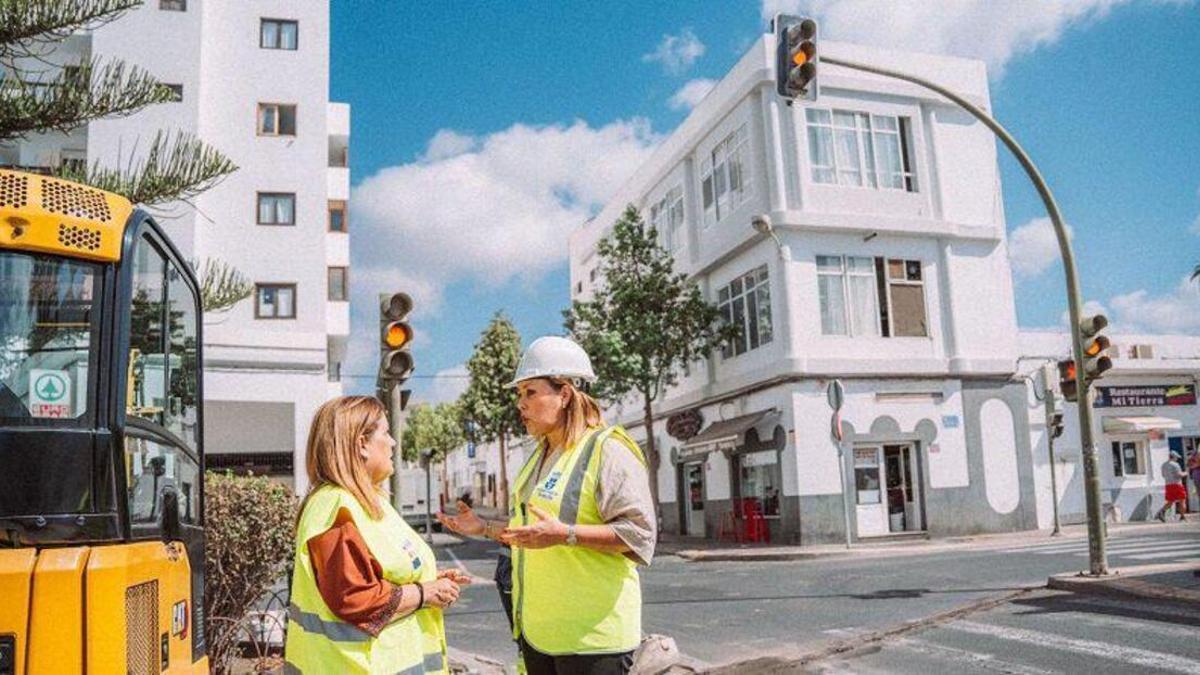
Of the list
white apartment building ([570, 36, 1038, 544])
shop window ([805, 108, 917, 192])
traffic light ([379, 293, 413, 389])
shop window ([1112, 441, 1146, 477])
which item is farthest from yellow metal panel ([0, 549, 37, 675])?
shop window ([1112, 441, 1146, 477])

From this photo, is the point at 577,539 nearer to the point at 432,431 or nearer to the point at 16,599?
the point at 16,599

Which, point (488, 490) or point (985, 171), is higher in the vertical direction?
point (985, 171)

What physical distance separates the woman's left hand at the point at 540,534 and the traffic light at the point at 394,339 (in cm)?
495

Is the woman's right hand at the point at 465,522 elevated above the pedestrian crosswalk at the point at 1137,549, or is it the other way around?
the woman's right hand at the point at 465,522

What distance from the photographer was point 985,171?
26.4m

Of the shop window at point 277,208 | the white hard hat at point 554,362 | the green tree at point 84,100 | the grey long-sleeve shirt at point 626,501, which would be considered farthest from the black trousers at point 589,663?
the shop window at point 277,208

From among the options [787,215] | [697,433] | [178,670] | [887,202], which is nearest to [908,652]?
[178,670]

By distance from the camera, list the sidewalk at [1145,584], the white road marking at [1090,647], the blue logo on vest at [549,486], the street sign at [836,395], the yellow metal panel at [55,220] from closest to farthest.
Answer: the blue logo on vest at [549,486] → the yellow metal panel at [55,220] → the white road marking at [1090,647] → the sidewalk at [1145,584] → the street sign at [836,395]

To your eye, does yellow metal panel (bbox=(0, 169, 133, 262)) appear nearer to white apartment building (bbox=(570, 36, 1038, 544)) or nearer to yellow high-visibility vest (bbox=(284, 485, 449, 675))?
yellow high-visibility vest (bbox=(284, 485, 449, 675))

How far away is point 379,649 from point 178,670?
1.56 m

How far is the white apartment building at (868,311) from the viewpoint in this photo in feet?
77.4

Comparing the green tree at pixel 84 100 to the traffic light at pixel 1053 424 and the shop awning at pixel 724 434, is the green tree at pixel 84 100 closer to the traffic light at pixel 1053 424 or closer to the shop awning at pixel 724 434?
the shop awning at pixel 724 434

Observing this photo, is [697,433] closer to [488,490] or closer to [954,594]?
[954,594]

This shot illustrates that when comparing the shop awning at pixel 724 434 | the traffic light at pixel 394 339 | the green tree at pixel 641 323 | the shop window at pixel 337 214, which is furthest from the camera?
the shop window at pixel 337 214
